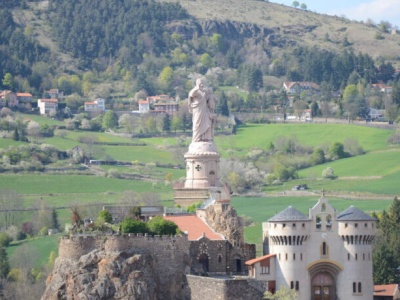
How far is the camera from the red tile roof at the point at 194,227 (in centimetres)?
8656

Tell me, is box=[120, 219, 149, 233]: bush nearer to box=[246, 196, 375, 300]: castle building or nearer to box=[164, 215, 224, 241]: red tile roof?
box=[164, 215, 224, 241]: red tile roof

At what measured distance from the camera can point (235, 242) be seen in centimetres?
8700

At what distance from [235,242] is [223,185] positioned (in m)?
9.63

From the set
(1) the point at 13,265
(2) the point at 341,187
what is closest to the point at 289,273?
(1) the point at 13,265

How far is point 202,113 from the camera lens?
3740 inches

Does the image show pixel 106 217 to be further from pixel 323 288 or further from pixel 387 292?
pixel 387 292

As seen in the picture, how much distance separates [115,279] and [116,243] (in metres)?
1.88

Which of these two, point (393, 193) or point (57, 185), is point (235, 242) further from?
point (57, 185)

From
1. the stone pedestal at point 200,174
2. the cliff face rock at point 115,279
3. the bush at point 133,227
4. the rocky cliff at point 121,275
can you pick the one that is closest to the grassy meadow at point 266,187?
the stone pedestal at point 200,174

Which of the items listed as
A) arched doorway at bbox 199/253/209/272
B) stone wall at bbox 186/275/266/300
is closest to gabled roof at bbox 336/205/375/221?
stone wall at bbox 186/275/266/300

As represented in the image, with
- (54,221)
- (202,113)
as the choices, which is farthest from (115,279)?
(54,221)

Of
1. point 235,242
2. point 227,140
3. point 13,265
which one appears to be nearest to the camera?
point 235,242

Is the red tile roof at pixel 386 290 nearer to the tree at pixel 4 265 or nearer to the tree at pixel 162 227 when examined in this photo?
the tree at pixel 162 227

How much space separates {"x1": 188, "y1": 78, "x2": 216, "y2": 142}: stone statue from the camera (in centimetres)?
9494
